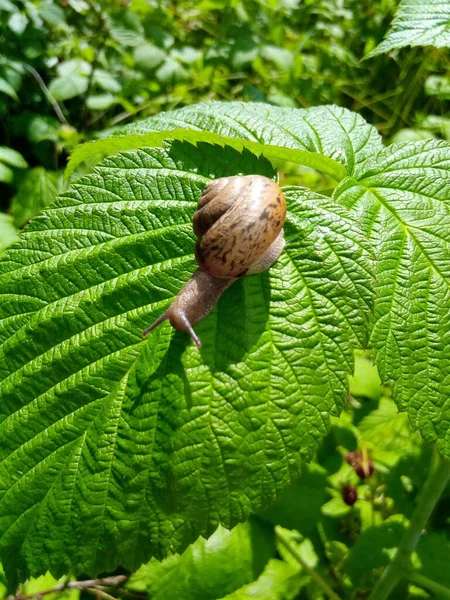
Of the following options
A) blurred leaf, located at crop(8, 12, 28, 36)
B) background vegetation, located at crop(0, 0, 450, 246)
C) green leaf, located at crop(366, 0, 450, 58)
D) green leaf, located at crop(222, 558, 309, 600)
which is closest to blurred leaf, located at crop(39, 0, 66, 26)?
background vegetation, located at crop(0, 0, 450, 246)

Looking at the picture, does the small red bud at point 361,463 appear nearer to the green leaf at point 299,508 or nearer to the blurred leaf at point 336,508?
the blurred leaf at point 336,508

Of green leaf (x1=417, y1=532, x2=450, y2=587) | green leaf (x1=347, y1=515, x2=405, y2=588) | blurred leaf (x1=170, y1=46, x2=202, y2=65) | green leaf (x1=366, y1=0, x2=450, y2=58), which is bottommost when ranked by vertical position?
green leaf (x1=347, y1=515, x2=405, y2=588)

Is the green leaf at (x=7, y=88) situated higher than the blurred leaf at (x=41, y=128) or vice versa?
the green leaf at (x=7, y=88)

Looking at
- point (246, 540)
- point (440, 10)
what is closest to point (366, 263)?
point (440, 10)

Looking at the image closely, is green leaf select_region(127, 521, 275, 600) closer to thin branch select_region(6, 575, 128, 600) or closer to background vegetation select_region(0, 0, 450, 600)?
background vegetation select_region(0, 0, 450, 600)

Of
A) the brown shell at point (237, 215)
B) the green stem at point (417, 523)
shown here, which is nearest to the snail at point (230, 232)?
the brown shell at point (237, 215)

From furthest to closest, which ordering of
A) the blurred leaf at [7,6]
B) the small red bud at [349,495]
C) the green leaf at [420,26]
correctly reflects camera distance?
the blurred leaf at [7,6]
the small red bud at [349,495]
the green leaf at [420,26]

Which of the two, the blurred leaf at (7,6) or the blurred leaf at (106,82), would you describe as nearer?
the blurred leaf at (7,6)
